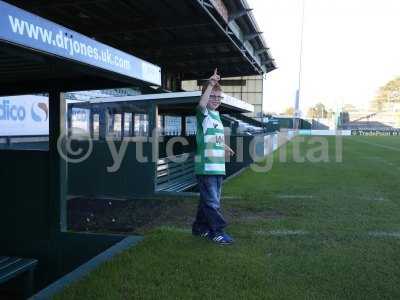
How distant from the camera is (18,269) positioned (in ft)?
18.1

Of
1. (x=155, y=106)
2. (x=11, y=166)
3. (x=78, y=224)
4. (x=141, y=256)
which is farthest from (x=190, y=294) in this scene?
(x=155, y=106)

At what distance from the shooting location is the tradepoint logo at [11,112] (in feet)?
45.2

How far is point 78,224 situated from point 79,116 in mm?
5121

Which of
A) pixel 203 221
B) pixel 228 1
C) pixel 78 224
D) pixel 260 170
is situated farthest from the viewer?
pixel 228 1

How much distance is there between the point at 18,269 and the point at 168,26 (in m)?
15.4

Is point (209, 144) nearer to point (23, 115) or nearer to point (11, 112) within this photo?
point (11, 112)

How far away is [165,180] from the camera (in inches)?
470

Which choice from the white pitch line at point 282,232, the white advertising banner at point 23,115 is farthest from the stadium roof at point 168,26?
the white pitch line at point 282,232

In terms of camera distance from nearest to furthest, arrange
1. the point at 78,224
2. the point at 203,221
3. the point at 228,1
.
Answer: the point at 203,221, the point at 78,224, the point at 228,1

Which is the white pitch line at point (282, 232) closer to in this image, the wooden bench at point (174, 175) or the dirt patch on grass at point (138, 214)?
the dirt patch on grass at point (138, 214)

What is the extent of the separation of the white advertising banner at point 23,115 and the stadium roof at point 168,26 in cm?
279

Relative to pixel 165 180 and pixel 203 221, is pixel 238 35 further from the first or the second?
pixel 203 221

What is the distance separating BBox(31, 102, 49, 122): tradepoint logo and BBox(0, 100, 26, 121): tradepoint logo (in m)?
0.54

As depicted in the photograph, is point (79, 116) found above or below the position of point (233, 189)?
above
